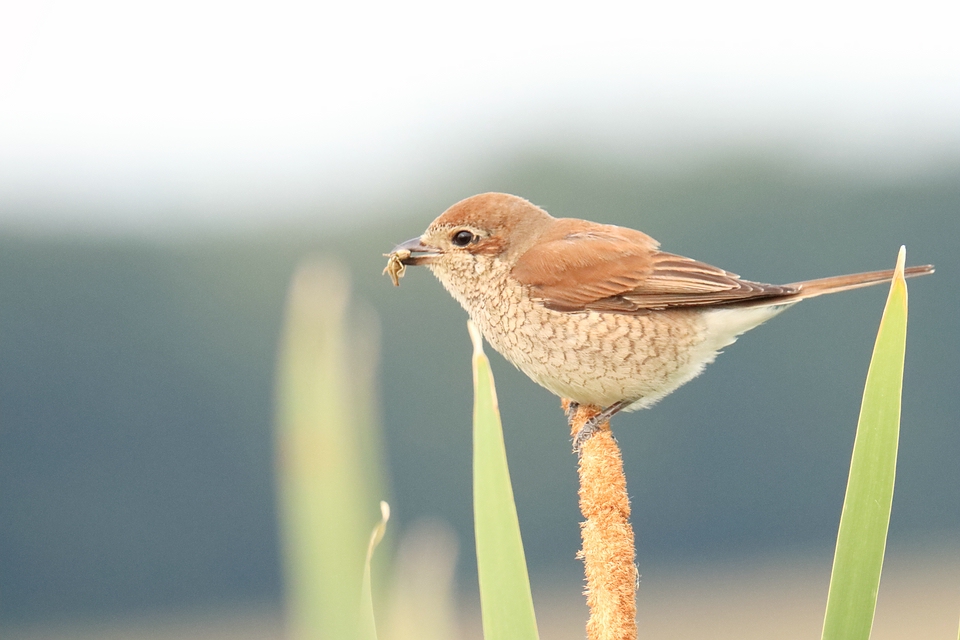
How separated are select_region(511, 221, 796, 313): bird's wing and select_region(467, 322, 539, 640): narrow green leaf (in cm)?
210

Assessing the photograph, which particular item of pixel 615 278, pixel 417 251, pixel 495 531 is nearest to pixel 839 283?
pixel 615 278

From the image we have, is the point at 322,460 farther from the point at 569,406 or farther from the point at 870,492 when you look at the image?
the point at 569,406

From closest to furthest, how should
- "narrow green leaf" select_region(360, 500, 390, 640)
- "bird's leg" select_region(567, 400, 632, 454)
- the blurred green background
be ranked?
1. "narrow green leaf" select_region(360, 500, 390, 640)
2. "bird's leg" select_region(567, 400, 632, 454)
3. the blurred green background

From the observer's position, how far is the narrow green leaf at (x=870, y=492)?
138cm

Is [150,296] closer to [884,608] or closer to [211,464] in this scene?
[211,464]

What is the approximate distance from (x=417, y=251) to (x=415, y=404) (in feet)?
97.6

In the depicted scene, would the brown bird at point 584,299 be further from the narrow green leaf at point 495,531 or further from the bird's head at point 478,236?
the narrow green leaf at point 495,531

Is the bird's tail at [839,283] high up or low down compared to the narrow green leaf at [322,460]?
up

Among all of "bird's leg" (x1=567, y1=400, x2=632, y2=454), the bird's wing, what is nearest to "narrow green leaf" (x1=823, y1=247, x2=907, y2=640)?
"bird's leg" (x1=567, y1=400, x2=632, y2=454)

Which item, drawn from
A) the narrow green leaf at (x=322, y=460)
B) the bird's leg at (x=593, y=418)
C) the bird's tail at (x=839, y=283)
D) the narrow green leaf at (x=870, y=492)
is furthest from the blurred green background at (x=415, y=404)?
the narrow green leaf at (x=322, y=460)

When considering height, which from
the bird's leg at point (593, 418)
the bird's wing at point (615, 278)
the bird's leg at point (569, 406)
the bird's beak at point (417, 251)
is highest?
the bird's beak at point (417, 251)

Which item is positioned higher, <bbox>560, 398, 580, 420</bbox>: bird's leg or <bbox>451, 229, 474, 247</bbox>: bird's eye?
<bbox>451, 229, 474, 247</bbox>: bird's eye

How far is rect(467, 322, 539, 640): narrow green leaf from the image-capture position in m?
1.22

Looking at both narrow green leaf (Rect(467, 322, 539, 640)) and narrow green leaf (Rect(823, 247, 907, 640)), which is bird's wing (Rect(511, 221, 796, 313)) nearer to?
narrow green leaf (Rect(823, 247, 907, 640))
